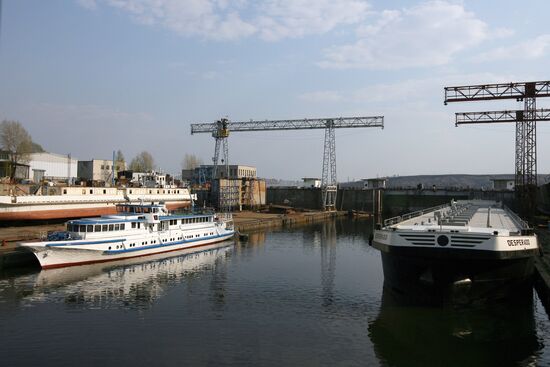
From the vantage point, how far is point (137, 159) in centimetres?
15100

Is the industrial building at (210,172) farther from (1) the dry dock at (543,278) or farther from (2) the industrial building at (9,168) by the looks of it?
(1) the dry dock at (543,278)

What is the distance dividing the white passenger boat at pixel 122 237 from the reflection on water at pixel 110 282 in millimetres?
824

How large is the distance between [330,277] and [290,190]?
284 feet

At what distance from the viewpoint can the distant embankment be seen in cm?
10650

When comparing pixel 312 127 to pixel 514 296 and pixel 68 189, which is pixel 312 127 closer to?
pixel 68 189

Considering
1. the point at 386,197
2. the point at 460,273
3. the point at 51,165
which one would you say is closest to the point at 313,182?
the point at 386,197

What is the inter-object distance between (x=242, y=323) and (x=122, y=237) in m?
20.3

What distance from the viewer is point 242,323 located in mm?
21984

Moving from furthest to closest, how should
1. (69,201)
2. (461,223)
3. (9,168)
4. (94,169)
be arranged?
(94,169)
(9,168)
(69,201)
(461,223)


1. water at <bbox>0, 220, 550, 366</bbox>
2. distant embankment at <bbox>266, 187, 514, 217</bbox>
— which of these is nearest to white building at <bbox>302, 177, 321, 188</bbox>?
distant embankment at <bbox>266, 187, 514, 217</bbox>

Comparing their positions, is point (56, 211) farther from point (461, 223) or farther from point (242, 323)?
point (461, 223)

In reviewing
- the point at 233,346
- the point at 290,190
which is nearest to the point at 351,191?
the point at 290,190

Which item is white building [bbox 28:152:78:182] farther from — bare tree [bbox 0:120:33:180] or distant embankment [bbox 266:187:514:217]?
distant embankment [bbox 266:187:514:217]

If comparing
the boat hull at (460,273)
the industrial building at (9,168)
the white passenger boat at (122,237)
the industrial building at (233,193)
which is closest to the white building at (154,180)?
the industrial building at (233,193)
